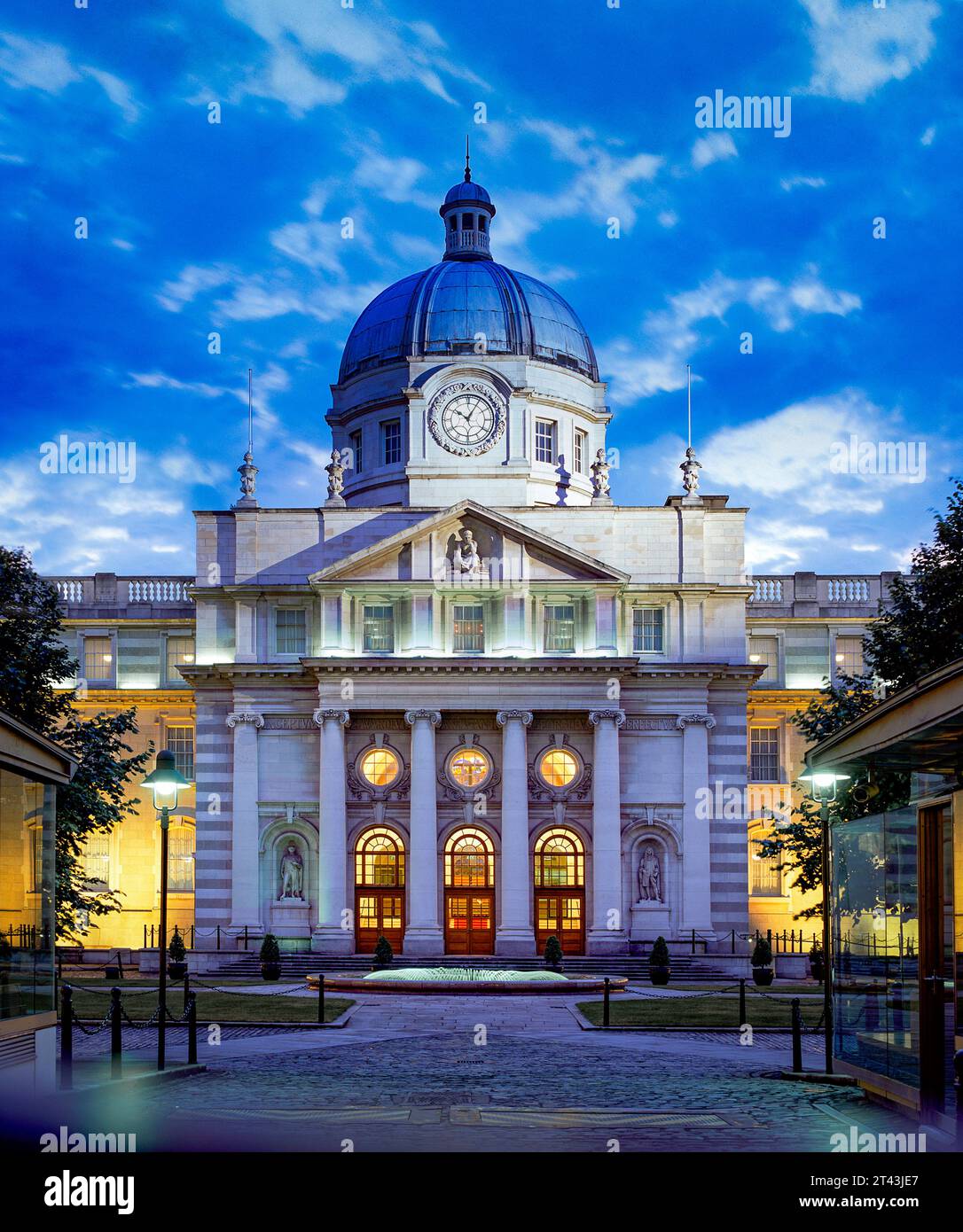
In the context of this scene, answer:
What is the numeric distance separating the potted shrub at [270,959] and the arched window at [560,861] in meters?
11.0

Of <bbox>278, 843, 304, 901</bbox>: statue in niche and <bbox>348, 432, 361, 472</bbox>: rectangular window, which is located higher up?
<bbox>348, 432, 361, 472</bbox>: rectangular window

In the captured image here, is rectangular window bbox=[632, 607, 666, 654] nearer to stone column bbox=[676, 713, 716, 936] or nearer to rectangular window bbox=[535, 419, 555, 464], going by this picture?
stone column bbox=[676, 713, 716, 936]

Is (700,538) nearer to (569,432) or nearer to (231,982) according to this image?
(569,432)

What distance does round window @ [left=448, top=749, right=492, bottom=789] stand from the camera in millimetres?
59375

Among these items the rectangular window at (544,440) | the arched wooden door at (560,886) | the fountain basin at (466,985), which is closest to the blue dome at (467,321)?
the rectangular window at (544,440)

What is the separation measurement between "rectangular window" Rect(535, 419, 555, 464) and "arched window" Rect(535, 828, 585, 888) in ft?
58.9

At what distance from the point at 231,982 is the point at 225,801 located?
39.4ft

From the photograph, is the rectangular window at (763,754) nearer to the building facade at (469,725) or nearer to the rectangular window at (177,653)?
the building facade at (469,725)

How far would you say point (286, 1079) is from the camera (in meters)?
22.3

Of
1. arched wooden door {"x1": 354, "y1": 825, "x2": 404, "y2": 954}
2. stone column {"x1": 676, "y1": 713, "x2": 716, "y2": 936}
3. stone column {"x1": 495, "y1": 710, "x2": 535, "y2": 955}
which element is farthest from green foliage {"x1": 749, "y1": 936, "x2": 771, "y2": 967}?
arched wooden door {"x1": 354, "y1": 825, "x2": 404, "y2": 954}

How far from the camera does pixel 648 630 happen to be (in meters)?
61.5

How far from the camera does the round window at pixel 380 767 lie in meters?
59.4

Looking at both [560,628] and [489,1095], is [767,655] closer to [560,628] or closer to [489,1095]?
[560,628]

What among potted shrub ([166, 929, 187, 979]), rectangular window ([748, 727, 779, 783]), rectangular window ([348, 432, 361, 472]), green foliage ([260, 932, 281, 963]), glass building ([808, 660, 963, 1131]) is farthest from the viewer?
rectangular window ([348, 432, 361, 472])
